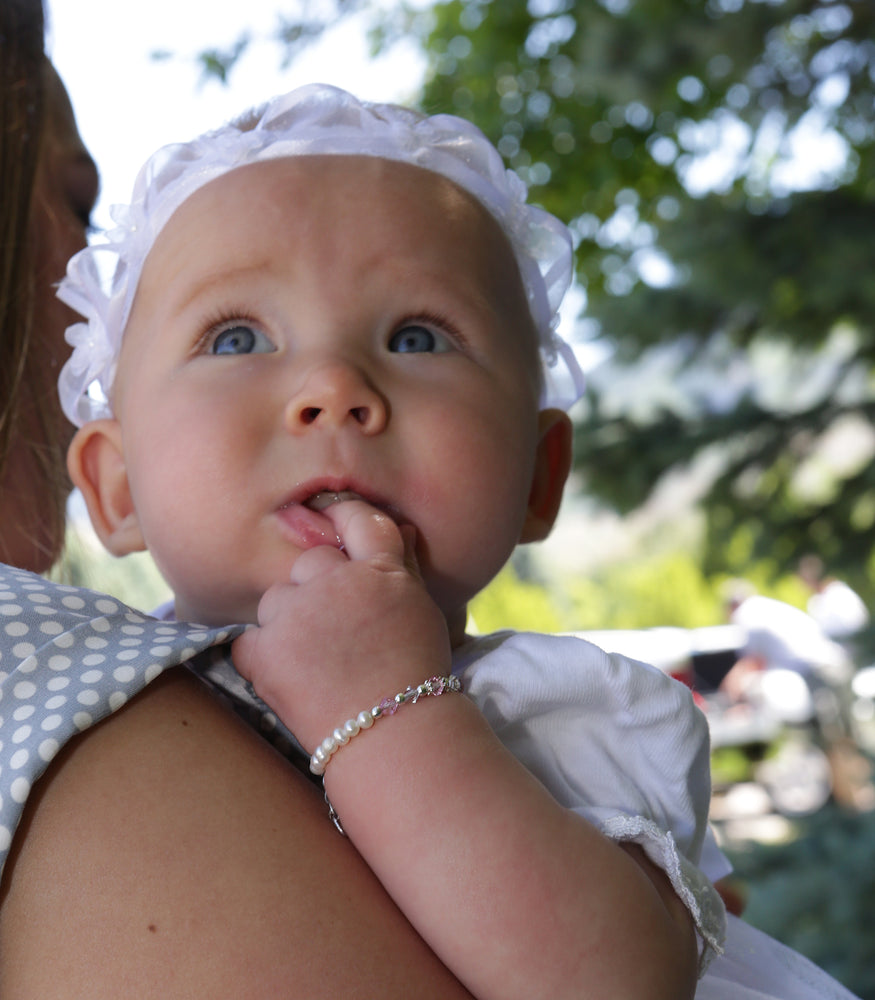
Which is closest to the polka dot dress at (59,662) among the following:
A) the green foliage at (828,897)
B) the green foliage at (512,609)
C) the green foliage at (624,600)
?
the green foliage at (828,897)

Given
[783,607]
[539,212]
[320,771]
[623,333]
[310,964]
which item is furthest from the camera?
[783,607]

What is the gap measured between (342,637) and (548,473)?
688 millimetres

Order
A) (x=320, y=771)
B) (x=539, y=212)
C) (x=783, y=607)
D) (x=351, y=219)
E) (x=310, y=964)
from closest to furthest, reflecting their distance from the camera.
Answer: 1. (x=310, y=964)
2. (x=320, y=771)
3. (x=351, y=219)
4. (x=539, y=212)
5. (x=783, y=607)

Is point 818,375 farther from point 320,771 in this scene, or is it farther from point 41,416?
point 320,771

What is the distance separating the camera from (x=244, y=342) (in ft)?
3.87

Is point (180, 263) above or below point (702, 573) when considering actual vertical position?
above

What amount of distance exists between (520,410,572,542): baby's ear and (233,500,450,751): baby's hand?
0.52 metres

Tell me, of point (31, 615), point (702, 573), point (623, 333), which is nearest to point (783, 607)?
point (702, 573)

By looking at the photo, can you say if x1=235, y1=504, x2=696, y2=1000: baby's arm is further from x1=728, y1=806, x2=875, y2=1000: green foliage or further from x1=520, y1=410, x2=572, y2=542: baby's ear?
x1=728, y1=806, x2=875, y2=1000: green foliage

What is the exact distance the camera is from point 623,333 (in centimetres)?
419

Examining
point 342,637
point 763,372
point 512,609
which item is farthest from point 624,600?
point 342,637

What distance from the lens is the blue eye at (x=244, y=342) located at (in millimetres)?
1176

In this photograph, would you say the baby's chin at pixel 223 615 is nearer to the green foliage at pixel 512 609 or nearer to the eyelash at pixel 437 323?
the eyelash at pixel 437 323

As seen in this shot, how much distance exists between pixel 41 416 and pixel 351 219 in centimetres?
79
